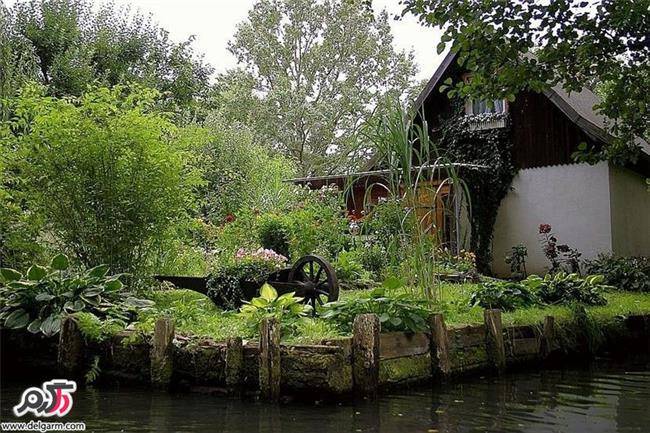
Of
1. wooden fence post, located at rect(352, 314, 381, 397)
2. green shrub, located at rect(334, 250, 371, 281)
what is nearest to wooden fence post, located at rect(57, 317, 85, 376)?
wooden fence post, located at rect(352, 314, 381, 397)

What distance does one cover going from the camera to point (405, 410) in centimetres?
618

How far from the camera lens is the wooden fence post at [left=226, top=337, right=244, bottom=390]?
21.8 ft

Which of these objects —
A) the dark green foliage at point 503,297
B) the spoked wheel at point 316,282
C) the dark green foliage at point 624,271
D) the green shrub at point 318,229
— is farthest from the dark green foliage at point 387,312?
the dark green foliage at point 624,271

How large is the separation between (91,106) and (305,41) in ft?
80.2

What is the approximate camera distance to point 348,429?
5559mm

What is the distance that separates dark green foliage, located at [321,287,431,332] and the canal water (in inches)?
25.8

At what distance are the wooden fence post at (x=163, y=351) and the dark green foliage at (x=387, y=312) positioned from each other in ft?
5.08

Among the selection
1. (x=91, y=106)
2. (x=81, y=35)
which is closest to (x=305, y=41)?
(x=81, y=35)

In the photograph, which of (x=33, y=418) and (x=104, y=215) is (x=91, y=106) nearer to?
(x=104, y=215)

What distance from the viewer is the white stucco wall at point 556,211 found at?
48.3 feet

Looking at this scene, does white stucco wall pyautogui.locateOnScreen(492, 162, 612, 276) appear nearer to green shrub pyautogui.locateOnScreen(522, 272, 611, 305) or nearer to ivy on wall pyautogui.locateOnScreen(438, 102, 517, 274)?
ivy on wall pyautogui.locateOnScreen(438, 102, 517, 274)

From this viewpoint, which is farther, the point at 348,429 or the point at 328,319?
the point at 328,319

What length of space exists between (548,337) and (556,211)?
7.38m

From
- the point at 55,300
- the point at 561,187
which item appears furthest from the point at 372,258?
the point at 55,300
